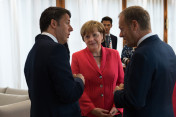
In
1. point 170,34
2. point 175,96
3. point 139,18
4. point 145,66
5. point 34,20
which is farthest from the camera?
point 170,34

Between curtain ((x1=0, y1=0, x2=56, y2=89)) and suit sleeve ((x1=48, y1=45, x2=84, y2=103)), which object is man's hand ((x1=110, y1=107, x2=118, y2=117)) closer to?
suit sleeve ((x1=48, y1=45, x2=84, y2=103))

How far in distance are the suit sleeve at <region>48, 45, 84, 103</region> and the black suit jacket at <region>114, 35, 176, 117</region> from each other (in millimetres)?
363

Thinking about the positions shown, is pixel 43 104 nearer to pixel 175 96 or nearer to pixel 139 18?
pixel 139 18

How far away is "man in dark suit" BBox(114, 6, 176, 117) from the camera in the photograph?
146 centimetres

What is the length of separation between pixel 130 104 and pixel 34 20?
3907mm

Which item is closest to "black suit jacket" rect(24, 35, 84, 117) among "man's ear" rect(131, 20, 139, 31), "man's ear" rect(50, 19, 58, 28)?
"man's ear" rect(50, 19, 58, 28)

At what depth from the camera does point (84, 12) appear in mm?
6031

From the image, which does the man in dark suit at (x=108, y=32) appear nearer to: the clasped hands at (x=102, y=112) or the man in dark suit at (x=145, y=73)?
the clasped hands at (x=102, y=112)

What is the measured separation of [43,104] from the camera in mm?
1527

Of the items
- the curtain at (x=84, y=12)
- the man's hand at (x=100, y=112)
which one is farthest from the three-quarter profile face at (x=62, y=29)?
the curtain at (x=84, y=12)

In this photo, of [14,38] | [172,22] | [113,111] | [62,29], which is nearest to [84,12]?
[14,38]

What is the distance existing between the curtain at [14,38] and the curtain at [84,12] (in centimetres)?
111

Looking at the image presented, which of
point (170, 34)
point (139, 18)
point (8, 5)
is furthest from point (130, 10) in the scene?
→ point (170, 34)

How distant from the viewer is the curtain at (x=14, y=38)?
4551mm
